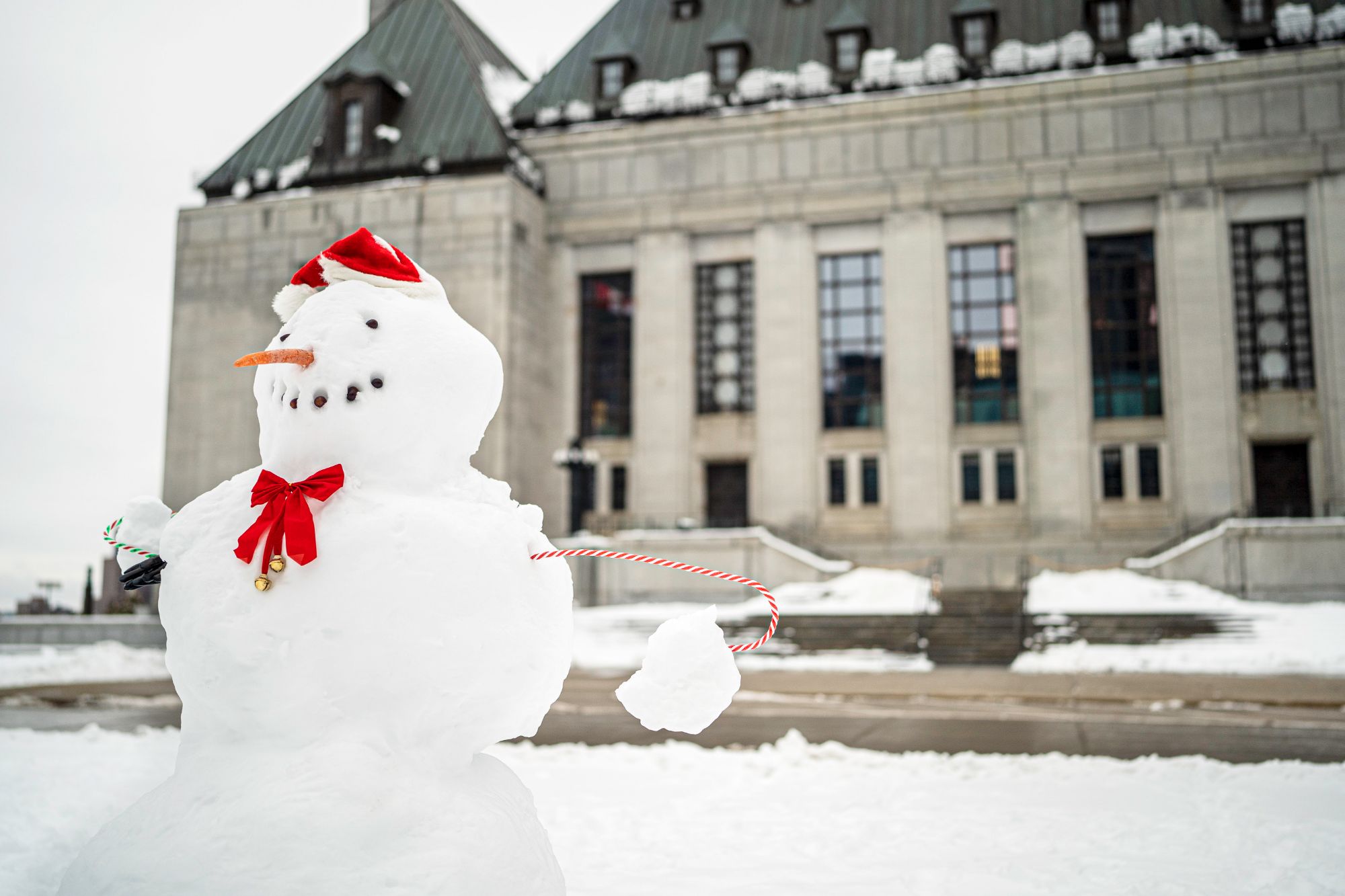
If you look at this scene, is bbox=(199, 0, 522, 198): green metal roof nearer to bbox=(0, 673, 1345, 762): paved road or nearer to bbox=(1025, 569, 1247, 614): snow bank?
bbox=(1025, 569, 1247, 614): snow bank

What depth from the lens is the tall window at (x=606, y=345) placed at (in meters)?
33.5

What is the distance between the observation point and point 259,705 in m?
3.24

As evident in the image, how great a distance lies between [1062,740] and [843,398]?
23.2m

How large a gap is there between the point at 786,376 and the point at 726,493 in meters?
3.99

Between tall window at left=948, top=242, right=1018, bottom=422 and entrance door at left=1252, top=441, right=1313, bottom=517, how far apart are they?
6573 mm

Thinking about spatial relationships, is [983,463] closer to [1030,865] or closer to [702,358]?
[702,358]

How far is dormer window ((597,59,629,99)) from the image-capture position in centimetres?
3381

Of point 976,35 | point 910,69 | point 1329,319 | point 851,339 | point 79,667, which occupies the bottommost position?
point 79,667

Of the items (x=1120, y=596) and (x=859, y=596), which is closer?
(x=1120, y=596)

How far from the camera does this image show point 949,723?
10.5 metres

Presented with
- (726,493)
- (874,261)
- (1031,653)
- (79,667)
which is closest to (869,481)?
(726,493)

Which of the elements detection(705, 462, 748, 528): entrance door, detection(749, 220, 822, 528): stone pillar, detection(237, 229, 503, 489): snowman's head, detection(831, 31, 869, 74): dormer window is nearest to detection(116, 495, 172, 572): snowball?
detection(237, 229, 503, 489): snowman's head

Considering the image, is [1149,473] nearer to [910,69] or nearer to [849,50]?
[910,69]

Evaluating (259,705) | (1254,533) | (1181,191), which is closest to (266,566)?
(259,705)
